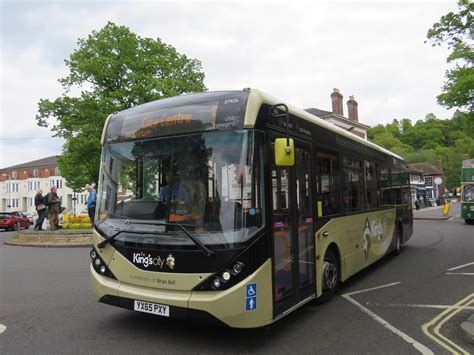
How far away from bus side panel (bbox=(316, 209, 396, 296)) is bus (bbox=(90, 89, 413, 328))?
19 cm

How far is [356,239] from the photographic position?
7.52 metres

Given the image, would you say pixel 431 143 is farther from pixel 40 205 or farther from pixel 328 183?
pixel 328 183

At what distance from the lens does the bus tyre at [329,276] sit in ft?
20.1

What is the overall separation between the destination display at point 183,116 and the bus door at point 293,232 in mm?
702

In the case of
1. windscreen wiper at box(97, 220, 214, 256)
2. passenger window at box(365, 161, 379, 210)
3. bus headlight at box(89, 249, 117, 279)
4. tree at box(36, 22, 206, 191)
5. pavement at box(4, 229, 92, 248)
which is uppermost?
tree at box(36, 22, 206, 191)

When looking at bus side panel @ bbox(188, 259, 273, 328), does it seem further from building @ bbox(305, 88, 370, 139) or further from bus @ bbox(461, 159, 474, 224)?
building @ bbox(305, 88, 370, 139)

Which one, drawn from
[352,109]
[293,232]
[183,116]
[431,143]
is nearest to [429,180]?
[431,143]

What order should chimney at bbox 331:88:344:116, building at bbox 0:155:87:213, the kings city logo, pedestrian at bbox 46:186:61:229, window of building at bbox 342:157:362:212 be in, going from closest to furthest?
window of building at bbox 342:157:362:212 < the kings city logo < pedestrian at bbox 46:186:61:229 < chimney at bbox 331:88:344:116 < building at bbox 0:155:87:213

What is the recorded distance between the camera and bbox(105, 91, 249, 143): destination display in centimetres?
464

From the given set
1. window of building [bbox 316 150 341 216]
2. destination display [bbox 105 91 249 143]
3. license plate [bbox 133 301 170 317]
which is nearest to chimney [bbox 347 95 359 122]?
window of building [bbox 316 150 341 216]

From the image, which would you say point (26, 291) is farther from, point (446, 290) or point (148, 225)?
point (446, 290)

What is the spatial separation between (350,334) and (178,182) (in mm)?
2770

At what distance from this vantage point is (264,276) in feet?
14.5

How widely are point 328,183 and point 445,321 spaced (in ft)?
8.18
